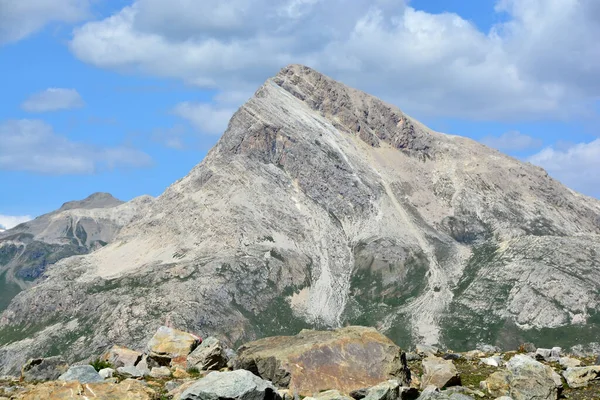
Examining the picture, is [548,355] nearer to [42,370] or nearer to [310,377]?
[310,377]

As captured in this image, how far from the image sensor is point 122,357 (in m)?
43.3

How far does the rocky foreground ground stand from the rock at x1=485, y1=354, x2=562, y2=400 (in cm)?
4

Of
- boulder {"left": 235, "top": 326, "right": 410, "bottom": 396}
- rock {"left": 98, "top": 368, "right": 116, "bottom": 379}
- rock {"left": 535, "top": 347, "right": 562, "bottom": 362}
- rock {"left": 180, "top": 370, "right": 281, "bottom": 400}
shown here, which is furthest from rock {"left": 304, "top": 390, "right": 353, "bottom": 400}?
rock {"left": 535, "top": 347, "right": 562, "bottom": 362}

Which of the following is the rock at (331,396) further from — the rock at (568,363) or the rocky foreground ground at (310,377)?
the rock at (568,363)

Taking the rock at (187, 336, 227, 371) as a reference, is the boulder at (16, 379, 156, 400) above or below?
below

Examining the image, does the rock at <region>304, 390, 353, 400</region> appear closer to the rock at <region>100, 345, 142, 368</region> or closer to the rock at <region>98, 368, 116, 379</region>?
the rock at <region>98, 368, 116, 379</region>

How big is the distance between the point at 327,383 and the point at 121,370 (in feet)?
37.2

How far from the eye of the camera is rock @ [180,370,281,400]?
26625 mm

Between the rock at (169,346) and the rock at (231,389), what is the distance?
519 inches

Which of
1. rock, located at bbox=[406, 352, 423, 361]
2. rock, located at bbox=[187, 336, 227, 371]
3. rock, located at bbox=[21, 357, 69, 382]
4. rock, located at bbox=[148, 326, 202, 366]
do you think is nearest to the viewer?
rock, located at bbox=[21, 357, 69, 382]

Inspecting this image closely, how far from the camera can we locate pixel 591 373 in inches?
1415

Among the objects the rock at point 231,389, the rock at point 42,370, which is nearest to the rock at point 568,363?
the rock at point 231,389

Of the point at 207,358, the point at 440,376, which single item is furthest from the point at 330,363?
the point at 207,358

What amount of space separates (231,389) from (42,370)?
1662cm
